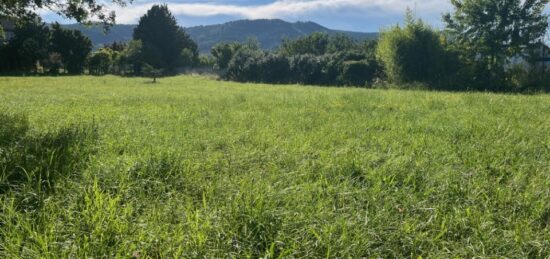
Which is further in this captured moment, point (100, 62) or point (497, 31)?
point (100, 62)

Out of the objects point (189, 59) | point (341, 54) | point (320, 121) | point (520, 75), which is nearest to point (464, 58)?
point (520, 75)

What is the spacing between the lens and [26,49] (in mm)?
49031

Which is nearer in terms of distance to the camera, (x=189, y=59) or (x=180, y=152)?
(x=180, y=152)

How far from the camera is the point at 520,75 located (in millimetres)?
30188

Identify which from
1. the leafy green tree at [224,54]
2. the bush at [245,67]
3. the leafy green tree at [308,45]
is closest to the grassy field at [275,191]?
the bush at [245,67]

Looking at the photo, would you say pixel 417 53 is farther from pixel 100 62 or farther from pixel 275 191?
pixel 100 62

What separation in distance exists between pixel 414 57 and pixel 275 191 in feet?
102

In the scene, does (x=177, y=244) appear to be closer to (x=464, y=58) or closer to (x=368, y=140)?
(x=368, y=140)

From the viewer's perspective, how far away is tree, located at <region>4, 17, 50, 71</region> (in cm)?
4909

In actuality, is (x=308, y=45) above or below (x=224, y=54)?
above

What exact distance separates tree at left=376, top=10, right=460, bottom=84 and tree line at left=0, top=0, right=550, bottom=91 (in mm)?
78

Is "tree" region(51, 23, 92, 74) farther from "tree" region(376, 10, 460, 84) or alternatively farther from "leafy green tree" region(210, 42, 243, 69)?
"tree" region(376, 10, 460, 84)

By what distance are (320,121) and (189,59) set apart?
2726 inches

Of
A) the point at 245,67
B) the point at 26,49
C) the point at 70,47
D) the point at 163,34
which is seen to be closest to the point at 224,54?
the point at 163,34
